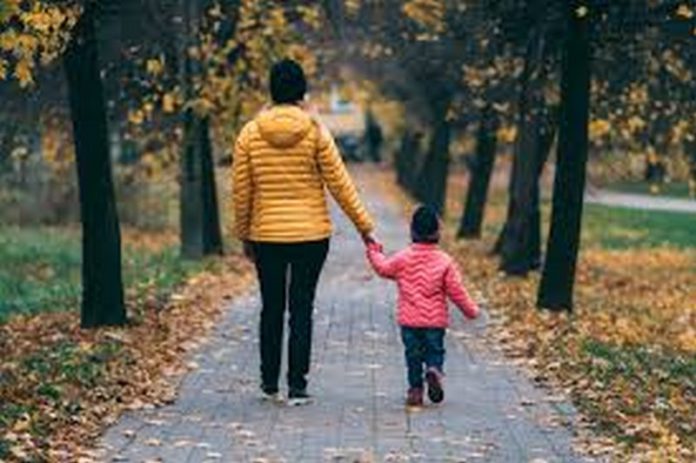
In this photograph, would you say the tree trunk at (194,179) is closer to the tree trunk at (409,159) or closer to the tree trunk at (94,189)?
the tree trunk at (94,189)

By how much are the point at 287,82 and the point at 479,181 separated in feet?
87.1

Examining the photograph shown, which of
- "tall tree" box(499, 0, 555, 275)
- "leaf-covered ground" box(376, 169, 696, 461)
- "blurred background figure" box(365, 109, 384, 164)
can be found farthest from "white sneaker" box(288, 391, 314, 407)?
"blurred background figure" box(365, 109, 384, 164)

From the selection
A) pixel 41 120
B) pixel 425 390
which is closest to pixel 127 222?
pixel 41 120

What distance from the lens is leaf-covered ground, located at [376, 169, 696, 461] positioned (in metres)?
11.4

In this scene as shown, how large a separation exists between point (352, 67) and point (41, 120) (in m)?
30.4

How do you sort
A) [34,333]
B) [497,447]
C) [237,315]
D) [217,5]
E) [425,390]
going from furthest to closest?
1. [217,5]
2. [237,315]
3. [34,333]
4. [425,390]
5. [497,447]

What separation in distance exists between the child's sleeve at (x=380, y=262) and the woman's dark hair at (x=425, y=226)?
24 centimetres

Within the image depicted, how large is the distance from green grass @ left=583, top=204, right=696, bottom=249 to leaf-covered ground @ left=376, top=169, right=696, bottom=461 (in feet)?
6.88

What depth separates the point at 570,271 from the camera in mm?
20078

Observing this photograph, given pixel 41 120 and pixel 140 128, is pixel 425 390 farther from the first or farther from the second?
pixel 140 128

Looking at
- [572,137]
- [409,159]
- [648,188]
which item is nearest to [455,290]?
[572,137]

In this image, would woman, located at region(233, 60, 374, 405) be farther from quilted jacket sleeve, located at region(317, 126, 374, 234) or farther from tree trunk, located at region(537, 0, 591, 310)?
tree trunk, located at region(537, 0, 591, 310)

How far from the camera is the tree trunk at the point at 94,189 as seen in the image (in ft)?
53.8

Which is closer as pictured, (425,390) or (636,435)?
(636,435)
